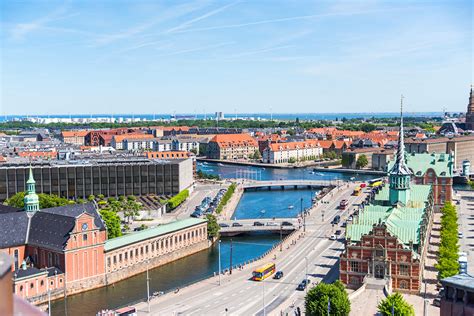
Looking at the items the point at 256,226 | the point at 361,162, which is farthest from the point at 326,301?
the point at 361,162

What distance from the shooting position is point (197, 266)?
50.1 metres

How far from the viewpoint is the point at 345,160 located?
5118 inches

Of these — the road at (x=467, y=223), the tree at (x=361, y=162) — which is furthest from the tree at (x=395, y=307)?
the tree at (x=361, y=162)

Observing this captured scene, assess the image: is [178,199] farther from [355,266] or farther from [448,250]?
[448,250]

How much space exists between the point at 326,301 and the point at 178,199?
45.5 metres

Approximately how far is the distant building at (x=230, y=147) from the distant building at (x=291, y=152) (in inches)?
541

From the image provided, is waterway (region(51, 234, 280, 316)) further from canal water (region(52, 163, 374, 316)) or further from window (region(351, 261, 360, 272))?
window (region(351, 261, 360, 272))

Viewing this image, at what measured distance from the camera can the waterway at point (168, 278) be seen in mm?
39375

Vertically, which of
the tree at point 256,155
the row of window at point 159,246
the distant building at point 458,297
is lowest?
the row of window at point 159,246

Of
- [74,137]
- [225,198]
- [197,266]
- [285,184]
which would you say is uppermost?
[74,137]

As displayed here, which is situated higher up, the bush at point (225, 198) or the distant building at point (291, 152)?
the distant building at point (291, 152)

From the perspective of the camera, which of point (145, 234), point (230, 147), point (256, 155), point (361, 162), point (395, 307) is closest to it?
point (395, 307)

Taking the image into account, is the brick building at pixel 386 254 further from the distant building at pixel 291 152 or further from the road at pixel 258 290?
the distant building at pixel 291 152

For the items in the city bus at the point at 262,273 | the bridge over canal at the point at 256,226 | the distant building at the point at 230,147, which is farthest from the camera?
the distant building at the point at 230,147
